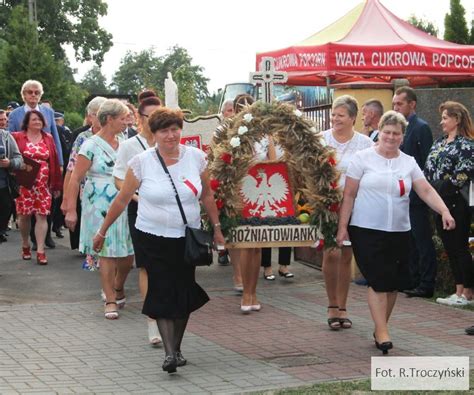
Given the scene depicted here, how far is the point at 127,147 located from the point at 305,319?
89.2 inches

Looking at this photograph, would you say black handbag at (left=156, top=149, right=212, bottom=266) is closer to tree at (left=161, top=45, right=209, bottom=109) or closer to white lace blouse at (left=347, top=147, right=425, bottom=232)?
white lace blouse at (left=347, top=147, right=425, bottom=232)

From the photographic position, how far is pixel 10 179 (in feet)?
41.6

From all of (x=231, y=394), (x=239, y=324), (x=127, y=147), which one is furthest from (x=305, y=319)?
(x=231, y=394)

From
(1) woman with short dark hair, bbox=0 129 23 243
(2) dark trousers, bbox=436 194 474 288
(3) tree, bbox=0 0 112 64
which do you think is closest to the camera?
(2) dark trousers, bbox=436 194 474 288

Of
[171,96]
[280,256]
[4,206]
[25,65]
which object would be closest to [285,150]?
[171,96]

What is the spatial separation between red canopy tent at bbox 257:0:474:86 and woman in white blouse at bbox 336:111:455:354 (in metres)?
8.89

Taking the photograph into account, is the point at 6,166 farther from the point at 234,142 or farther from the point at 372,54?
the point at 372,54

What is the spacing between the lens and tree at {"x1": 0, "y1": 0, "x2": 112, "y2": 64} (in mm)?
63312

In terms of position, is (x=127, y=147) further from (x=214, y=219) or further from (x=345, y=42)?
(x=345, y=42)

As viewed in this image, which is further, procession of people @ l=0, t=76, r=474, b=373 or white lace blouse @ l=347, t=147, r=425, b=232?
white lace blouse @ l=347, t=147, r=425, b=232

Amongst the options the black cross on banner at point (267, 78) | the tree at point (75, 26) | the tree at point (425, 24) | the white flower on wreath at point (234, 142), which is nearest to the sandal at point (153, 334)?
the white flower on wreath at point (234, 142)

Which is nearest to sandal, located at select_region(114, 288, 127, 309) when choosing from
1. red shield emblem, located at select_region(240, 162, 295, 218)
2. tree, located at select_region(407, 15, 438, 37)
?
red shield emblem, located at select_region(240, 162, 295, 218)

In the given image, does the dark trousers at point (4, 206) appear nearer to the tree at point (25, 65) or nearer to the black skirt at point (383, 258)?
the black skirt at point (383, 258)

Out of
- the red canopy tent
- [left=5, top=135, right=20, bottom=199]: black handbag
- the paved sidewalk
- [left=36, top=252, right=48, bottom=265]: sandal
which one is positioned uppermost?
the red canopy tent
